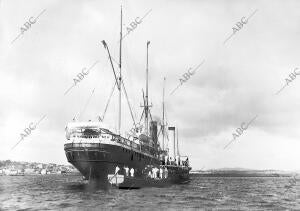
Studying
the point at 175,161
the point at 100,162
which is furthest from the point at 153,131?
the point at 100,162

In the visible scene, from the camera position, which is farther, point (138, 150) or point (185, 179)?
point (185, 179)

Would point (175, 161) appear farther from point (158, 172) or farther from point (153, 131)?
point (158, 172)

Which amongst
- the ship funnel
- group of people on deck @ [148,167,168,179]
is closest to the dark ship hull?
group of people on deck @ [148,167,168,179]

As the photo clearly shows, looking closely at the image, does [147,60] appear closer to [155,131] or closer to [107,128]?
[155,131]

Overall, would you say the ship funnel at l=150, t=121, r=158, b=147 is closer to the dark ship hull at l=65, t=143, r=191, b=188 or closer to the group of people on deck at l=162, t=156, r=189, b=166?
the group of people on deck at l=162, t=156, r=189, b=166

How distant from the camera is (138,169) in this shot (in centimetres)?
6562

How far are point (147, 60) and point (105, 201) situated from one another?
43351mm

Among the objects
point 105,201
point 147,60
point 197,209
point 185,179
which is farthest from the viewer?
point 185,179

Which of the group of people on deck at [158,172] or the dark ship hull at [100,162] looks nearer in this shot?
the dark ship hull at [100,162]

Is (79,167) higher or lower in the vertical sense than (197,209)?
higher

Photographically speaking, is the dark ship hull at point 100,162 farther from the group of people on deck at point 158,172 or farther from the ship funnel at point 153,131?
the ship funnel at point 153,131

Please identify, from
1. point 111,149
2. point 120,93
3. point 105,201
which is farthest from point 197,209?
point 120,93

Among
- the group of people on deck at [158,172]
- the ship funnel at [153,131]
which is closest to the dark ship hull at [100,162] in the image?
the group of people on deck at [158,172]

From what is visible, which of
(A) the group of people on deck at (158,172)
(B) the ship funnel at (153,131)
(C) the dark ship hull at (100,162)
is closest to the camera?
(C) the dark ship hull at (100,162)
